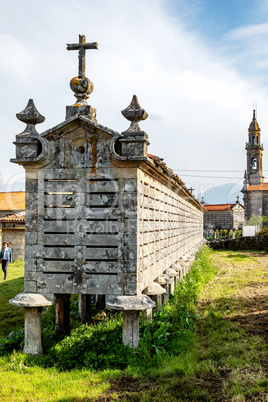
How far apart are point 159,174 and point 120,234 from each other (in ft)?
6.32

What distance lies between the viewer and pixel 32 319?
221 inches

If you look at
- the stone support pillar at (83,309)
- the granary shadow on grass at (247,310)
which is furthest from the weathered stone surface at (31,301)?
the granary shadow on grass at (247,310)

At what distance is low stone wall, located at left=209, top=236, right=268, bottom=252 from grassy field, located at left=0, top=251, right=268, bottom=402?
2131 cm

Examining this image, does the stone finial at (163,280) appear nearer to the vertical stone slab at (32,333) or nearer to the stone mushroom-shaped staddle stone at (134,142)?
the vertical stone slab at (32,333)

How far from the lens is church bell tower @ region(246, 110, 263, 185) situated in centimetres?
6309

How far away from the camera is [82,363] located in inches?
208

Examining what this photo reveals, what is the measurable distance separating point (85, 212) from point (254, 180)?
202 ft

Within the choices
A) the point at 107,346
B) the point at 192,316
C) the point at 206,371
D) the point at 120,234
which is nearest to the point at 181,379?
the point at 206,371

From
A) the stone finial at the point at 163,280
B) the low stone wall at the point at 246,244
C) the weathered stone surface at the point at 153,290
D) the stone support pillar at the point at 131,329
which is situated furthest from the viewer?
the low stone wall at the point at 246,244

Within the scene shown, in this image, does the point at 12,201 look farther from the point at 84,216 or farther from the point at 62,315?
the point at 84,216

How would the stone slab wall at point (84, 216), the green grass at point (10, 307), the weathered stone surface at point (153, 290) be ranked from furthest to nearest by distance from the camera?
the green grass at point (10, 307) < the weathered stone surface at point (153, 290) < the stone slab wall at point (84, 216)

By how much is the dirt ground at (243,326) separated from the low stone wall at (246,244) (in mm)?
16872

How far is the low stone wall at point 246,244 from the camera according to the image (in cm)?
2790

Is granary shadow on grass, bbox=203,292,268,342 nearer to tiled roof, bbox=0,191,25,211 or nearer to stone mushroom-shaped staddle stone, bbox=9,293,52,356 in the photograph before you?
stone mushroom-shaped staddle stone, bbox=9,293,52,356
